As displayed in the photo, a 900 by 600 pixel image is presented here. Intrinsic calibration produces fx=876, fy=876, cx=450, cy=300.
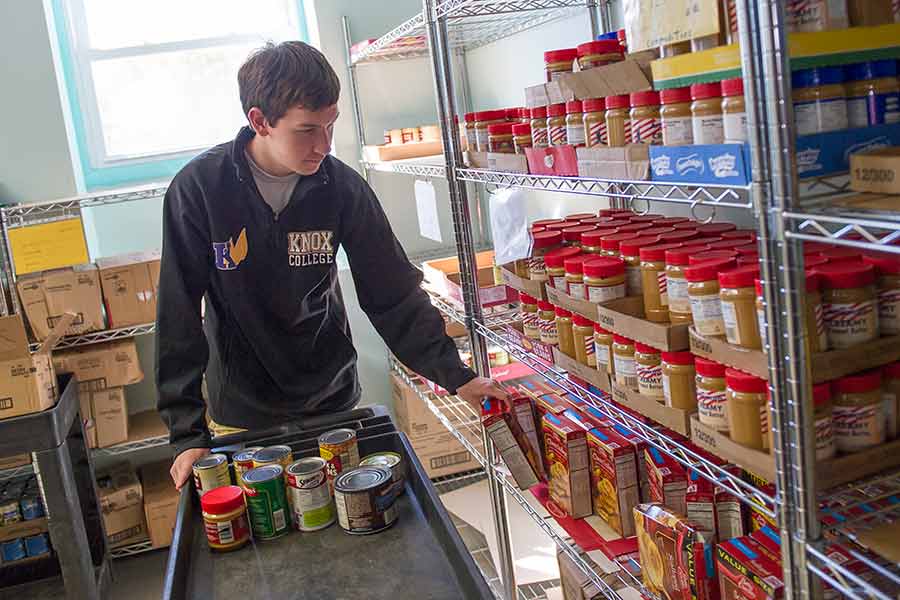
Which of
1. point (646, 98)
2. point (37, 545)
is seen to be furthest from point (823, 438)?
point (37, 545)

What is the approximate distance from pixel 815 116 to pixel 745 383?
1.29 ft

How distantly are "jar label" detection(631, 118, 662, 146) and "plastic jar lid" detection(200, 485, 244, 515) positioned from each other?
35.4 inches

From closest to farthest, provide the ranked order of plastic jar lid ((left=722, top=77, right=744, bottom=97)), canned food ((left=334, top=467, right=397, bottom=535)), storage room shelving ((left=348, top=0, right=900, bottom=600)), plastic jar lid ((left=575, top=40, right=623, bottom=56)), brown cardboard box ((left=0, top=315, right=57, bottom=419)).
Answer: storage room shelving ((left=348, top=0, right=900, bottom=600)) < plastic jar lid ((left=722, top=77, right=744, bottom=97)) < canned food ((left=334, top=467, right=397, bottom=535)) < plastic jar lid ((left=575, top=40, right=623, bottom=56)) < brown cardboard box ((left=0, top=315, right=57, bottom=419))

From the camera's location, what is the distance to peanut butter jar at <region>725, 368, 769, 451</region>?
1.29 meters

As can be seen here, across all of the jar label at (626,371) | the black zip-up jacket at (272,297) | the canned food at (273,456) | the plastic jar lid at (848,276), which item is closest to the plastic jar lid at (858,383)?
the plastic jar lid at (848,276)

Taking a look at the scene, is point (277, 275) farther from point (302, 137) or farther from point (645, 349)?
point (645, 349)

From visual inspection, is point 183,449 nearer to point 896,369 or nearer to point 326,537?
point 326,537

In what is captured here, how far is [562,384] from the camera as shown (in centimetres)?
203

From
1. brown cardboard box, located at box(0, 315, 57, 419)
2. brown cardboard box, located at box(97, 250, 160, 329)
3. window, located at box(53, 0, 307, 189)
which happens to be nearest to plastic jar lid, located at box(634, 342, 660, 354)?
brown cardboard box, located at box(0, 315, 57, 419)

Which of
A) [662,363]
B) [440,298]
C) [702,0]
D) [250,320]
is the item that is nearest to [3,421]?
[250,320]

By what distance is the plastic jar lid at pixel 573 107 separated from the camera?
5.57 ft

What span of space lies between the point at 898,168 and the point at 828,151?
0.10m

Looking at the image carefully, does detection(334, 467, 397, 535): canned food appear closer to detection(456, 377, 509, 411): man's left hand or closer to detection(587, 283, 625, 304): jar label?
detection(587, 283, 625, 304): jar label

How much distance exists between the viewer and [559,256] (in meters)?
1.96
